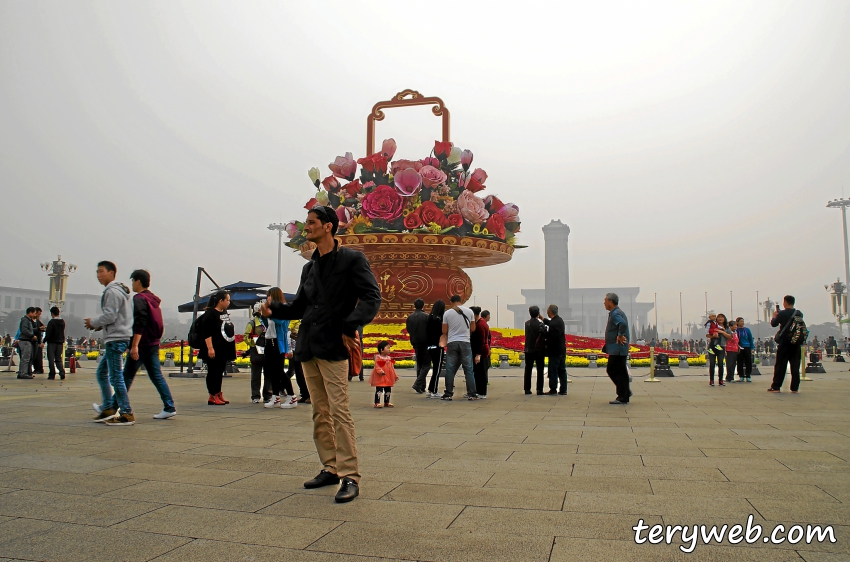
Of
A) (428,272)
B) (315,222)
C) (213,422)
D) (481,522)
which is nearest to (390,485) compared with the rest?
(481,522)

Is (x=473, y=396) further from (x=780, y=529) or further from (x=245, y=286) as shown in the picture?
(x=245, y=286)

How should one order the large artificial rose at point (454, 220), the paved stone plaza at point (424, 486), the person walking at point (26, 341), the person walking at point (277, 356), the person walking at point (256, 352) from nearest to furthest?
1. the paved stone plaza at point (424, 486)
2. the person walking at point (277, 356)
3. the person walking at point (256, 352)
4. the person walking at point (26, 341)
5. the large artificial rose at point (454, 220)

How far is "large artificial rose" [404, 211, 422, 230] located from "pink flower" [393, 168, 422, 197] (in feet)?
2.94

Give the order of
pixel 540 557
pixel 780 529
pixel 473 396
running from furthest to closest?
pixel 473 396, pixel 780 529, pixel 540 557

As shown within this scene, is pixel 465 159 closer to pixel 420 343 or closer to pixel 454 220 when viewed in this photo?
pixel 454 220

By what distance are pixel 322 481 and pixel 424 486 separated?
0.65 meters

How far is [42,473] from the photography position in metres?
4.29

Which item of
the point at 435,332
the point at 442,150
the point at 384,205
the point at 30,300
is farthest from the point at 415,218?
the point at 30,300

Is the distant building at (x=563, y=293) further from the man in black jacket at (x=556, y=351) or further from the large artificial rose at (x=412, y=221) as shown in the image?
the man in black jacket at (x=556, y=351)

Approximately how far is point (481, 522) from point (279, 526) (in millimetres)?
1014

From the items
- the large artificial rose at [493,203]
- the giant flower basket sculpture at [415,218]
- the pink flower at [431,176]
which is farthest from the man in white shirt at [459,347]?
the large artificial rose at [493,203]

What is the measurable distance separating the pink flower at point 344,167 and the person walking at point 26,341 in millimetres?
14818

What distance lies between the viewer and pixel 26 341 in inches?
554

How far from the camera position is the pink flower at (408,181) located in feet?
81.5
